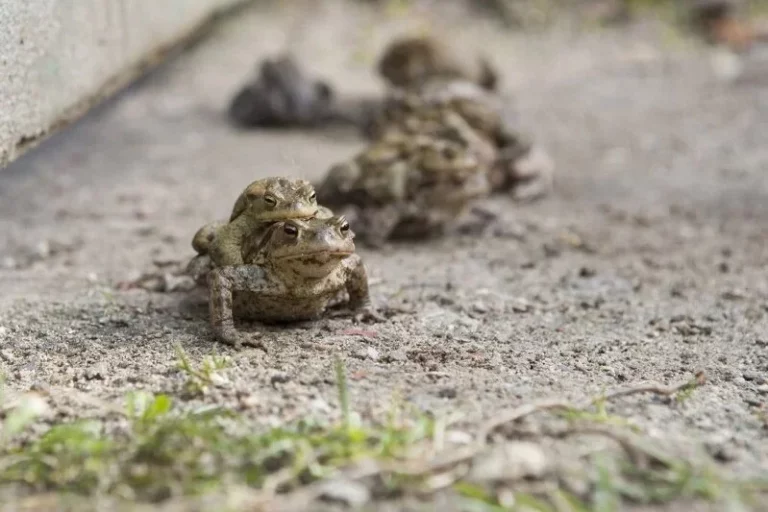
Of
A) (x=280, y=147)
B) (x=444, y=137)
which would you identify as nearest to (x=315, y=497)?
(x=444, y=137)

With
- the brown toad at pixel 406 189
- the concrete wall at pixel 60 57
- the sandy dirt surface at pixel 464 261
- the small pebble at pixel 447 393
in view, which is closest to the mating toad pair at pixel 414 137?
the brown toad at pixel 406 189

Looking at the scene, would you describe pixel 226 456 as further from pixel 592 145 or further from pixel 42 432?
pixel 592 145

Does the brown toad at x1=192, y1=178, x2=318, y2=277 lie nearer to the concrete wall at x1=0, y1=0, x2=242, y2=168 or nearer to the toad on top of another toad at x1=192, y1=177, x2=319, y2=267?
the toad on top of another toad at x1=192, y1=177, x2=319, y2=267

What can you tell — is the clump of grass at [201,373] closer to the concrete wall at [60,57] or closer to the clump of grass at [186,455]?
the clump of grass at [186,455]

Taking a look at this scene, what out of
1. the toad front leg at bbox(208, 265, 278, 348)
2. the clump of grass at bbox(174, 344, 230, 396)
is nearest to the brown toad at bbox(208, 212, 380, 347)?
the toad front leg at bbox(208, 265, 278, 348)

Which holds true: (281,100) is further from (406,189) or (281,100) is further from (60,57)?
(60,57)

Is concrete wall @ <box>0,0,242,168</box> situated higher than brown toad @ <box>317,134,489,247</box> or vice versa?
concrete wall @ <box>0,0,242,168</box>
